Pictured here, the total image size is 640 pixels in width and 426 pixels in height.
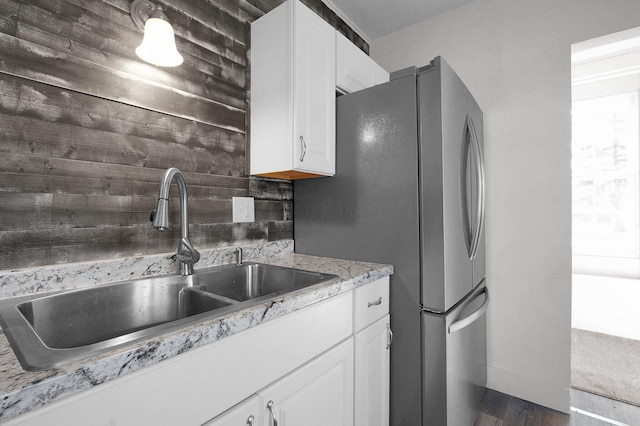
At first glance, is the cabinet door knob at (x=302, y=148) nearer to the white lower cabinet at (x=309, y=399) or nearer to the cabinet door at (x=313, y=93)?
the cabinet door at (x=313, y=93)

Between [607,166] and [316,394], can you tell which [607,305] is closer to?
[607,166]

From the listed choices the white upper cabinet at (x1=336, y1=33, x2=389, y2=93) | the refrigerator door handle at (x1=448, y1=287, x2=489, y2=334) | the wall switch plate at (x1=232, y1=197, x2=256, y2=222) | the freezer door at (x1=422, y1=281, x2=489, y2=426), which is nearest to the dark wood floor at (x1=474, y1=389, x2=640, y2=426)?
the freezer door at (x1=422, y1=281, x2=489, y2=426)

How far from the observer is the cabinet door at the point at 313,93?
1411mm

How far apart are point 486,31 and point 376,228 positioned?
1677 millimetres

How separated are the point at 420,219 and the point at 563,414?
5.13 feet

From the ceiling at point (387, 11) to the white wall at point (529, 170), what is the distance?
0.22m

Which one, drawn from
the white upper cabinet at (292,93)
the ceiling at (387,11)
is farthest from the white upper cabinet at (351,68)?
the ceiling at (387,11)

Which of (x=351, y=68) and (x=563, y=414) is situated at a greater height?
(x=351, y=68)

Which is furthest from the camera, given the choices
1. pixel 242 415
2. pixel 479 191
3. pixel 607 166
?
pixel 607 166

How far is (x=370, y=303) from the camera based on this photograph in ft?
4.24

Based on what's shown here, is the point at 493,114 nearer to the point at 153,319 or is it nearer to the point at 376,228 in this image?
the point at 376,228

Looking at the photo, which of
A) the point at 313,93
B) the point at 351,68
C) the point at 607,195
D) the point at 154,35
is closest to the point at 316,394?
the point at 313,93

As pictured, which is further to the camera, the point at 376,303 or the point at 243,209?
the point at 243,209

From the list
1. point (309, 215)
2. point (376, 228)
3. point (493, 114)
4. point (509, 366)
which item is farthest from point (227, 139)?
point (509, 366)
